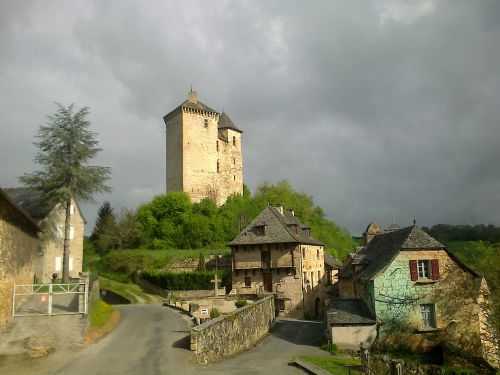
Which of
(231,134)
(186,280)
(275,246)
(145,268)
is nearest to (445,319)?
(275,246)

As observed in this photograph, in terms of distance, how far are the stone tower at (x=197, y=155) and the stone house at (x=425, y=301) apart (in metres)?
46.8

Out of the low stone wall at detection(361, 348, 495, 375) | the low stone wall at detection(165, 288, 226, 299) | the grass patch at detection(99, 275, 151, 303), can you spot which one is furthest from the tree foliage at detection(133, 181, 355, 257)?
the low stone wall at detection(361, 348, 495, 375)

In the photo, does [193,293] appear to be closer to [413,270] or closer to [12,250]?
[12,250]

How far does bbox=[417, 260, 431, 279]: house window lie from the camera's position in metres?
27.0

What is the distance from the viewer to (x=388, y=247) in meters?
30.1

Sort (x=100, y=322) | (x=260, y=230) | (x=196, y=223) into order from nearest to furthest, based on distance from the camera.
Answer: (x=100, y=322) < (x=260, y=230) < (x=196, y=223)

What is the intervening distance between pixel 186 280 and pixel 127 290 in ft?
24.0

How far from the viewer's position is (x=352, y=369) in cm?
2067

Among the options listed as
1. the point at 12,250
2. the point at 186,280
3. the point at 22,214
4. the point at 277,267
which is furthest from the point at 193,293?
the point at 12,250

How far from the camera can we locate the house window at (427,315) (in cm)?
2641

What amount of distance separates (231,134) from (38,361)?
209 feet

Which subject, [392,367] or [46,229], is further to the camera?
[46,229]

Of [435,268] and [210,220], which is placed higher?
[210,220]

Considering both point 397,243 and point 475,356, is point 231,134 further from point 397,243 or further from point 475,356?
point 475,356
